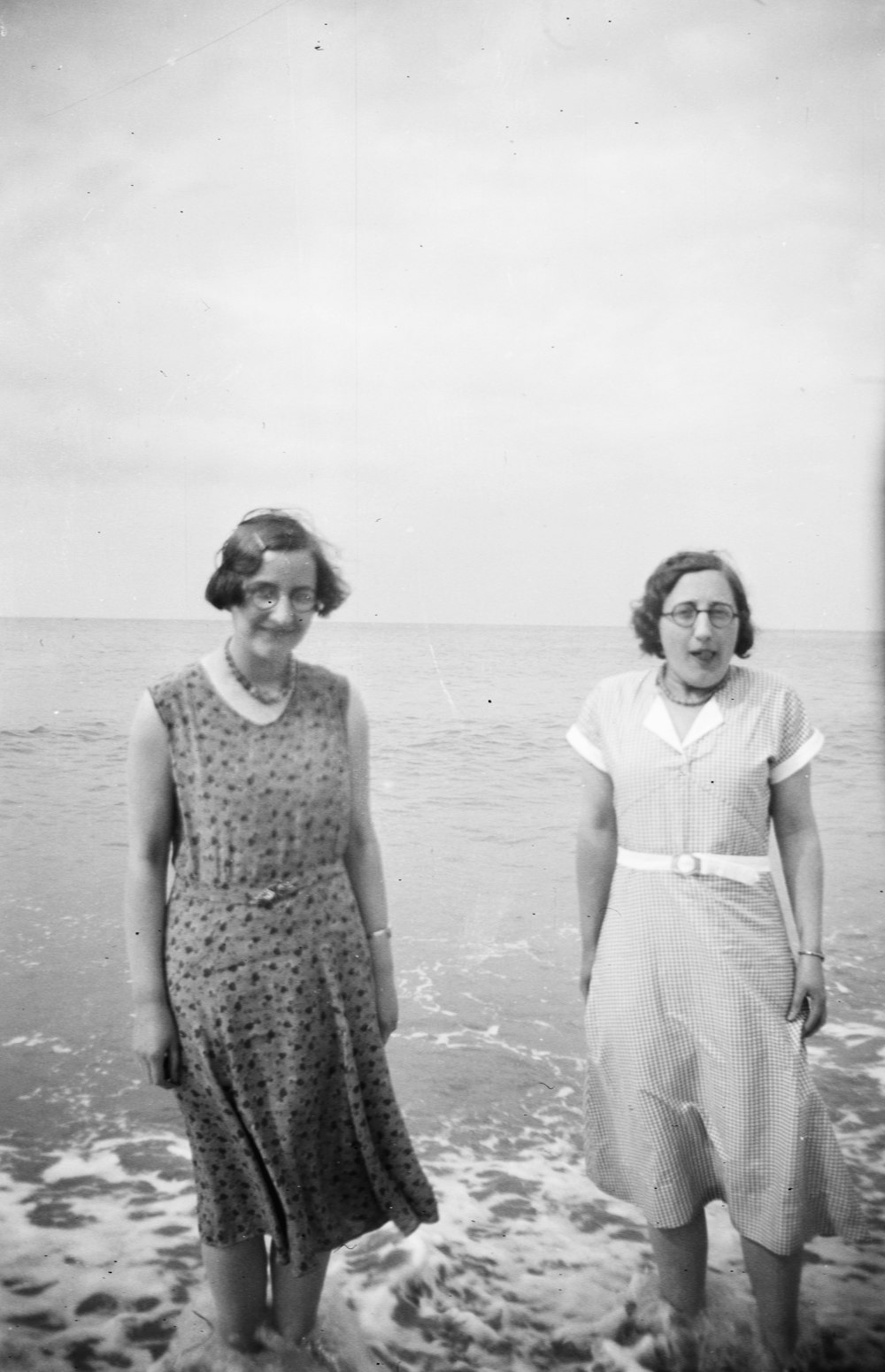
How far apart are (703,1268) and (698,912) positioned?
831 mm

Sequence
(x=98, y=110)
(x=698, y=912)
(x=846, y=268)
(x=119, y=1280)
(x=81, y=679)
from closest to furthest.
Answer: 1. (x=698, y=912)
2. (x=119, y=1280)
3. (x=98, y=110)
4. (x=846, y=268)
5. (x=81, y=679)

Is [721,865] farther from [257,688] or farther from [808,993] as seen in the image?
[257,688]

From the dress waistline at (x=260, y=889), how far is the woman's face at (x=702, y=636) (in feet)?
3.12

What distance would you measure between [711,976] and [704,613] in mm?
798

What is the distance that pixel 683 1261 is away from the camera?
2.28m

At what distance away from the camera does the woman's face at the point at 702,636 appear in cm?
229

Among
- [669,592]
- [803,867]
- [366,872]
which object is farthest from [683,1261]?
[669,592]

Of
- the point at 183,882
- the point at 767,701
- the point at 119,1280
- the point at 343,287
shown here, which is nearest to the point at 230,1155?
the point at 183,882

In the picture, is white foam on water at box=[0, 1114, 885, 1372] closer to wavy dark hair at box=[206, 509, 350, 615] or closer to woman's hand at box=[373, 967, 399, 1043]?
woman's hand at box=[373, 967, 399, 1043]

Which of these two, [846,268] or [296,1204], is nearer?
→ [296,1204]

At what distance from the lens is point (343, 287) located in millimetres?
3812

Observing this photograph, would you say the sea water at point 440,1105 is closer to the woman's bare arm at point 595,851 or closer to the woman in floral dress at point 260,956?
the woman in floral dress at point 260,956

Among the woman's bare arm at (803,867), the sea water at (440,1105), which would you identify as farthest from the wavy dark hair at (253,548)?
the sea water at (440,1105)

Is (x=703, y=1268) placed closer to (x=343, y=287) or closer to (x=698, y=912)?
(x=698, y=912)
